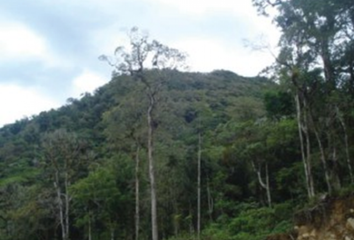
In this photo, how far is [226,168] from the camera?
116ft

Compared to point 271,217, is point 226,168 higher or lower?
higher

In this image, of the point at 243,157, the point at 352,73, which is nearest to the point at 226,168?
the point at 243,157

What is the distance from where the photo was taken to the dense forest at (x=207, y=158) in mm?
20844

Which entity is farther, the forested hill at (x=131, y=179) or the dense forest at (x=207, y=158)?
the forested hill at (x=131, y=179)

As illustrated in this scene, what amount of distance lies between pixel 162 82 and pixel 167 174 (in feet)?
36.7

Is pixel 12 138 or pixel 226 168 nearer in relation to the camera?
pixel 226 168

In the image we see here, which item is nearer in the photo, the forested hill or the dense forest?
the dense forest

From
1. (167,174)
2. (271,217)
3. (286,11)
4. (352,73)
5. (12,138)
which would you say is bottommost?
(271,217)

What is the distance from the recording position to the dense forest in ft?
68.4

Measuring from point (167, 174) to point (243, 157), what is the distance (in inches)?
201

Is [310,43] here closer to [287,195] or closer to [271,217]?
[271,217]

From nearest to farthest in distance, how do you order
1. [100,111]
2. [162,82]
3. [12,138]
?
[162,82] < [100,111] < [12,138]

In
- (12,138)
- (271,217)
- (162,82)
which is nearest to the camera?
(162,82)

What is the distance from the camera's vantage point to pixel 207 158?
34.3 metres
